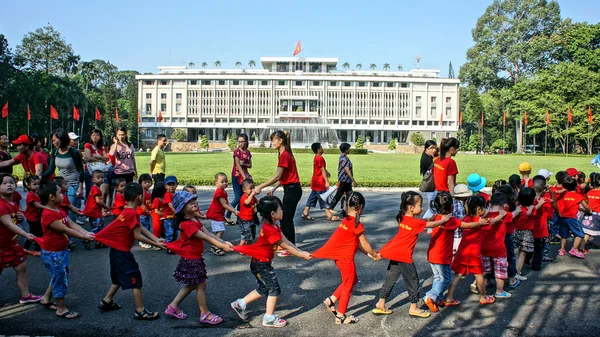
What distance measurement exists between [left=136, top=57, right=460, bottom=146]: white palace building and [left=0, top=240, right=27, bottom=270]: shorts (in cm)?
7938

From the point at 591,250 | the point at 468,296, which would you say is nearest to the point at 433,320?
the point at 468,296

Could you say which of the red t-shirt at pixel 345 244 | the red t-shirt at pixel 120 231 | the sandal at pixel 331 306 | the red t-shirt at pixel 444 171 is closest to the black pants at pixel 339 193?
the red t-shirt at pixel 444 171

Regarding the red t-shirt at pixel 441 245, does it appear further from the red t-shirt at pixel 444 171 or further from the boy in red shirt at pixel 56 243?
the boy in red shirt at pixel 56 243

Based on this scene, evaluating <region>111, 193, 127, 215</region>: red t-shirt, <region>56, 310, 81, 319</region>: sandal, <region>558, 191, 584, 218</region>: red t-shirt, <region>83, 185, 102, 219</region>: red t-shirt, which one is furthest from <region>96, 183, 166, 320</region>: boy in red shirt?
<region>558, 191, 584, 218</region>: red t-shirt

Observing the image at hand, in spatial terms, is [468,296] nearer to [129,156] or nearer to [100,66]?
[129,156]

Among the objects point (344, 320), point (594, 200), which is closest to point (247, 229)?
point (344, 320)

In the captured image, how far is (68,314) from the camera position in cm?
437

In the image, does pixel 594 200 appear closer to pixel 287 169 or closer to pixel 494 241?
pixel 494 241

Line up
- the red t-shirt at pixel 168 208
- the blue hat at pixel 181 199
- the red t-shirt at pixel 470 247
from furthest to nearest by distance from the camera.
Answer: the red t-shirt at pixel 168 208, the red t-shirt at pixel 470 247, the blue hat at pixel 181 199

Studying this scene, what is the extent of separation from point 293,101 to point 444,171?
79749 millimetres

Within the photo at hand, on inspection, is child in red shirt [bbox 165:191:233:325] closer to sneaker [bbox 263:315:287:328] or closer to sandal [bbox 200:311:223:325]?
sandal [bbox 200:311:223:325]

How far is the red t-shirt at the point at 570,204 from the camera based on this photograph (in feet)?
22.3

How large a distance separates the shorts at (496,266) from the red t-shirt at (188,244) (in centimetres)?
305

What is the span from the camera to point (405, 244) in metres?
4.59
